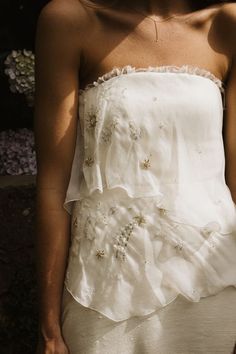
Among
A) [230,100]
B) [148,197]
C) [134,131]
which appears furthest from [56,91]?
[230,100]

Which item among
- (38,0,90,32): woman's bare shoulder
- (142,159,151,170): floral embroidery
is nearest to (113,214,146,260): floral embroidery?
(142,159,151,170): floral embroidery

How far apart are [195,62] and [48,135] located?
465mm

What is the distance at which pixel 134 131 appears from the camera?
5.71ft

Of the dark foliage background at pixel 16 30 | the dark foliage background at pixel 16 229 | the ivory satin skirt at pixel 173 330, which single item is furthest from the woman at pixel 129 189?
the dark foliage background at pixel 16 30

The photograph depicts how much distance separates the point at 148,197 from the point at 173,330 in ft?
1.14

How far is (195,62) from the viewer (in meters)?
1.86

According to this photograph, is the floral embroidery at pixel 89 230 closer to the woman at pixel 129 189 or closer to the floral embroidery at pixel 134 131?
the woman at pixel 129 189

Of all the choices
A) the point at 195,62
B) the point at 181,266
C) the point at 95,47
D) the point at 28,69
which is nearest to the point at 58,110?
the point at 95,47

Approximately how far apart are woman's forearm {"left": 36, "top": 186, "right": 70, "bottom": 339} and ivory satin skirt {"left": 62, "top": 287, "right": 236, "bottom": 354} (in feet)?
0.37

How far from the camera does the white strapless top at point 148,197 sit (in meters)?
1.69

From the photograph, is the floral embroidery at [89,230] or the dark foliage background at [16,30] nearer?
the floral embroidery at [89,230]

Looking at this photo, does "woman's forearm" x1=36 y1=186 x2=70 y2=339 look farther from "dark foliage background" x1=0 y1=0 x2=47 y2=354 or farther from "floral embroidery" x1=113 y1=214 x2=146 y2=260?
"dark foliage background" x1=0 y1=0 x2=47 y2=354

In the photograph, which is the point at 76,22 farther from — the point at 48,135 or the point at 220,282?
the point at 220,282

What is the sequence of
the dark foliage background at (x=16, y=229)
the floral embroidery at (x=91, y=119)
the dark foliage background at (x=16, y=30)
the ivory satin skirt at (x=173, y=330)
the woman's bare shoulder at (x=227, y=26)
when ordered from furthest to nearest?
1. the dark foliage background at (x=16, y=30)
2. the dark foliage background at (x=16, y=229)
3. the woman's bare shoulder at (x=227, y=26)
4. the floral embroidery at (x=91, y=119)
5. the ivory satin skirt at (x=173, y=330)
